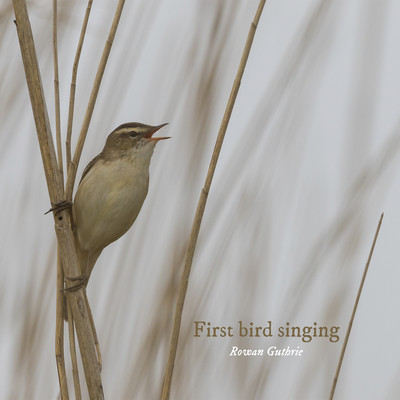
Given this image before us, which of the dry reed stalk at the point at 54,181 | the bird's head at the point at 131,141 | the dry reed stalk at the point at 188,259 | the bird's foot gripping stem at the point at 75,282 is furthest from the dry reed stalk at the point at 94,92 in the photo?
the bird's head at the point at 131,141

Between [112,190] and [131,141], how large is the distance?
215mm

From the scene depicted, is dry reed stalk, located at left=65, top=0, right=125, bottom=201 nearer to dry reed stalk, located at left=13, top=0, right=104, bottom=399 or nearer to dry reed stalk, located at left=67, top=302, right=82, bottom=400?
dry reed stalk, located at left=13, top=0, right=104, bottom=399

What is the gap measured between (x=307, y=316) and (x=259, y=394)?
0.95ft

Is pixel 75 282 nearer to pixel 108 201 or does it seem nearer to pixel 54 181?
pixel 54 181

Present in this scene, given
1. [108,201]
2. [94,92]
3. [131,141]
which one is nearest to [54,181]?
[94,92]

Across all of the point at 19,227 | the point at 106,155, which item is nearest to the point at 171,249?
the point at 106,155

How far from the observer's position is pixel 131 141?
207 cm

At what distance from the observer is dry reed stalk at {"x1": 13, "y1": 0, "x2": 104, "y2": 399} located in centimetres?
127

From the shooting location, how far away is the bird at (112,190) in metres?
1.88

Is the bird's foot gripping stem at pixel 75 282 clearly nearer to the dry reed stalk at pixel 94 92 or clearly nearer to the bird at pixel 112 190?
the dry reed stalk at pixel 94 92

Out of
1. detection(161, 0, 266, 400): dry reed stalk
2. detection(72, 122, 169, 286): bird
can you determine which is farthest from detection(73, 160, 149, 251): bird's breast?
detection(161, 0, 266, 400): dry reed stalk

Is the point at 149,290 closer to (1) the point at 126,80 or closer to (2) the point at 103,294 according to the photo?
(2) the point at 103,294

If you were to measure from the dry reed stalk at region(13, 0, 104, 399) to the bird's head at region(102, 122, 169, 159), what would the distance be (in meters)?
0.70

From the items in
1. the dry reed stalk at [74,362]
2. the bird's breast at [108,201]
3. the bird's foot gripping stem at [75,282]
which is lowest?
the dry reed stalk at [74,362]
